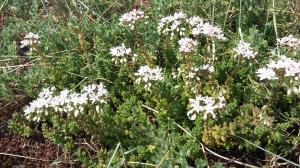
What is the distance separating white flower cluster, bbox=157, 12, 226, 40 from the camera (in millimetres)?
3574

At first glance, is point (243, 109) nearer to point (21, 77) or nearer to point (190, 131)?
point (190, 131)

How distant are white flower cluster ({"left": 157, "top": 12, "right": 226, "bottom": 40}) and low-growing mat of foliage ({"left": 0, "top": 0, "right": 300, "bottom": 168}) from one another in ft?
0.03

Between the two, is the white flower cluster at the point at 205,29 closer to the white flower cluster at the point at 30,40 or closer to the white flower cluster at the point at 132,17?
the white flower cluster at the point at 132,17

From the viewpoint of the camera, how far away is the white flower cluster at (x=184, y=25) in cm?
357

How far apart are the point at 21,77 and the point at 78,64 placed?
504 millimetres

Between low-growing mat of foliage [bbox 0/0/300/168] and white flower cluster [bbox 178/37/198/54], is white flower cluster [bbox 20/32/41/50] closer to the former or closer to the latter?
low-growing mat of foliage [bbox 0/0/300/168]

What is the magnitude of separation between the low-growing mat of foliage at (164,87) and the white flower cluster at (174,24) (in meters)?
0.01

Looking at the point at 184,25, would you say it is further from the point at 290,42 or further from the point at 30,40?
the point at 30,40

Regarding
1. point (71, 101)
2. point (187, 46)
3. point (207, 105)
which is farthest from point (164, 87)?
point (71, 101)

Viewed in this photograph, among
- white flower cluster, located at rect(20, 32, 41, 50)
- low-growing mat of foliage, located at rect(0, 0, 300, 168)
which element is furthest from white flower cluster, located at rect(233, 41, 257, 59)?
white flower cluster, located at rect(20, 32, 41, 50)

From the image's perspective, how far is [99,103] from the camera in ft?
10.7

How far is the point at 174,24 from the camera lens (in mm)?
3789

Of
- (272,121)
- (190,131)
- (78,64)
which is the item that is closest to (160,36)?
(78,64)

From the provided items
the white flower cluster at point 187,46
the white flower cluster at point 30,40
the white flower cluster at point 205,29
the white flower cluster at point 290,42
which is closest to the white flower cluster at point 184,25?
the white flower cluster at point 205,29
